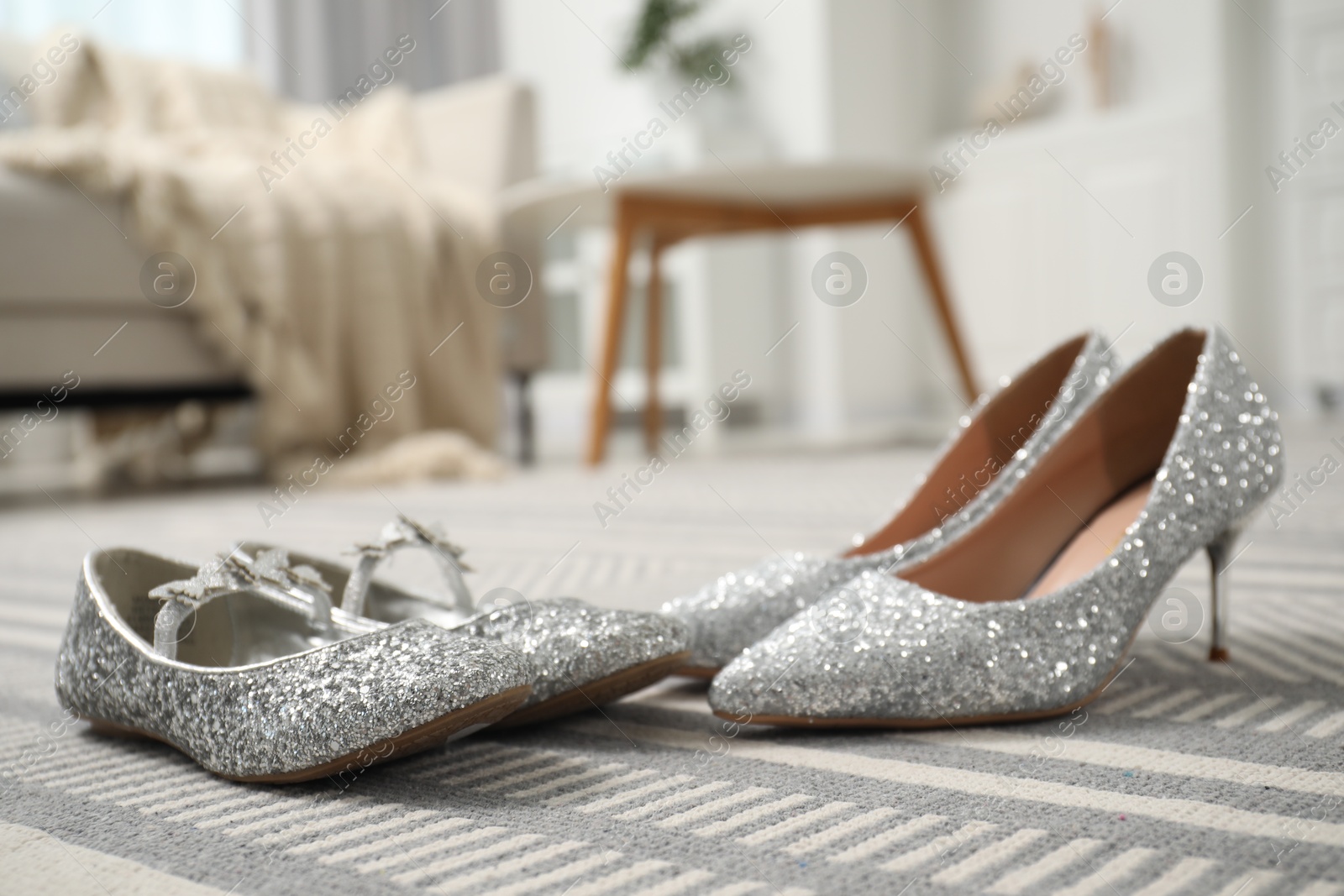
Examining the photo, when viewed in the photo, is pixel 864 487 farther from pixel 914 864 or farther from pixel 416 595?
pixel 914 864

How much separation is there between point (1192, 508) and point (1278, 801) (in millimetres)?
186

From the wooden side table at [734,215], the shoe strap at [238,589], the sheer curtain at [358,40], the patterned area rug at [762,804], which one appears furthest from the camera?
the sheer curtain at [358,40]

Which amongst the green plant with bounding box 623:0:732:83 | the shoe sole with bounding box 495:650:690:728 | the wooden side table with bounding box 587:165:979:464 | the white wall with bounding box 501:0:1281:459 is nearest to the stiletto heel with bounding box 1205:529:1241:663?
the shoe sole with bounding box 495:650:690:728

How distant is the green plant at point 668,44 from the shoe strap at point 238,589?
260 centimetres

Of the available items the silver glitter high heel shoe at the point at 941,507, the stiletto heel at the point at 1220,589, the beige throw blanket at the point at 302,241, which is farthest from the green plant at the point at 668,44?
the stiletto heel at the point at 1220,589

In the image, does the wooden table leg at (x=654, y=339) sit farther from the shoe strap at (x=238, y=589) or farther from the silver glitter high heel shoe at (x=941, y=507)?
the shoe strap at (x=238, y=589)

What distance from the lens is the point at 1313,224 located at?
2.50 m

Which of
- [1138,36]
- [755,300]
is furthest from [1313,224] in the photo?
[755,300]

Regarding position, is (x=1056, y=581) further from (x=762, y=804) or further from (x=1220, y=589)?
(x=762, y=804)

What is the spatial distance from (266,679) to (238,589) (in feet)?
0.16

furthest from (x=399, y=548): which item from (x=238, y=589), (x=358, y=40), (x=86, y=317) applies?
(x=358, y=40)

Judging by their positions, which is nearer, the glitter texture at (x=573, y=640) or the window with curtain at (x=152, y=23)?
the glitter texture at (x=573, y=640)

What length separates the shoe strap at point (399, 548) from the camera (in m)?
0.47

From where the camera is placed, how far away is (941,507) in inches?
24.5
